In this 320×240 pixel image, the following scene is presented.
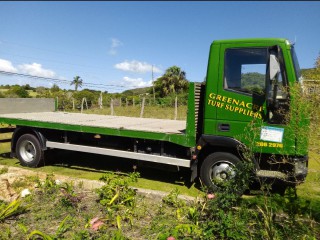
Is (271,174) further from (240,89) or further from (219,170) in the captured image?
(240,89)

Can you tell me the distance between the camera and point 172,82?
4825 cm

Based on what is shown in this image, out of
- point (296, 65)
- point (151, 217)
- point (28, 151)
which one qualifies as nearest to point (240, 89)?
point (296, 65)

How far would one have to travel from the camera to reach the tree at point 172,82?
156 ft

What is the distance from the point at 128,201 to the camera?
3.99m

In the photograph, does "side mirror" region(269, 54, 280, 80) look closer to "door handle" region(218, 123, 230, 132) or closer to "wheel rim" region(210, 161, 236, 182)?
"door handle" region(218, 123, 230, 132)

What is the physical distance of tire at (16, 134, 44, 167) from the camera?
7398 millimetres

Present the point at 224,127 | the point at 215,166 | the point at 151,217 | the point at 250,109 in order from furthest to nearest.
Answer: the point at 215,166 < the point at 224,127 < the point at 250,109 < the point at 151,217

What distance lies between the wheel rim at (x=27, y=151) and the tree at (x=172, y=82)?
3936 centimetres

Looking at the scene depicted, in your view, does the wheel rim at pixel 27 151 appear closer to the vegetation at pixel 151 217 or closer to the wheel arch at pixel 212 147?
the vegetation at pixel 151 217

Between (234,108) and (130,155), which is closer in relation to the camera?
(234,108)

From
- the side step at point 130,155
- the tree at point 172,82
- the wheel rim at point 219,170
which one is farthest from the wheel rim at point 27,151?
the tree at point 172,82

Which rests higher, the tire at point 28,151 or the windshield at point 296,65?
the windshield at point 296,65

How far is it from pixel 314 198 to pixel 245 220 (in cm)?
262

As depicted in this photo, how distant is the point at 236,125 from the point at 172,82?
4347cm
